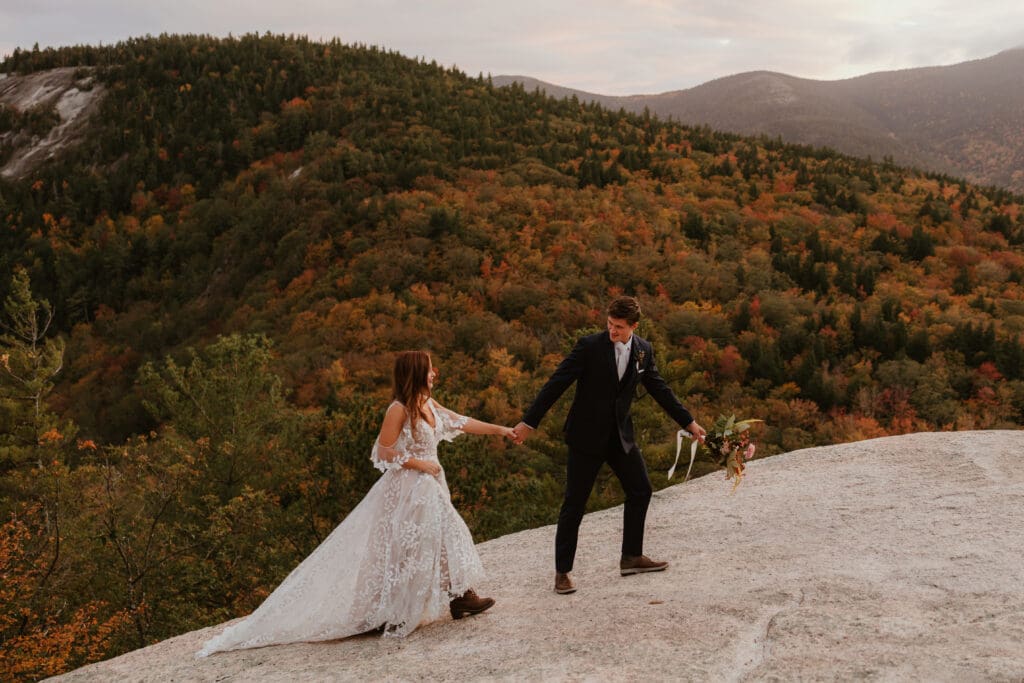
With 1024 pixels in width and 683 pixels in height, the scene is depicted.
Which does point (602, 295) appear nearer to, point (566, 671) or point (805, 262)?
point (805, 262)

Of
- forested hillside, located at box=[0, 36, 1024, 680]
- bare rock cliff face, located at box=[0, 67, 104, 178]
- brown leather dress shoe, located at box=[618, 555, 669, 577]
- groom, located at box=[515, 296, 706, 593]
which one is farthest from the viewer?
bare rock cliff face, located at box=[0, 67, 104, 178]

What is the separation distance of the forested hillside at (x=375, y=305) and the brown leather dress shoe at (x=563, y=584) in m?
3.96

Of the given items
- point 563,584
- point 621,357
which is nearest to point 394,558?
point 563,584

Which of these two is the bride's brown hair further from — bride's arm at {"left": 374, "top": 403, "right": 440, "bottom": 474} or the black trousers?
the black trousers

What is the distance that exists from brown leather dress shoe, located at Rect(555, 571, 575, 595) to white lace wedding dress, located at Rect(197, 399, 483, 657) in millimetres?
787

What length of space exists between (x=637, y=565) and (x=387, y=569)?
2.12 m

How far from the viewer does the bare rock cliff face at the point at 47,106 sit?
83.0 meters

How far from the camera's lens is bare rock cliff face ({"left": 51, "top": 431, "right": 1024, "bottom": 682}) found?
4309mm

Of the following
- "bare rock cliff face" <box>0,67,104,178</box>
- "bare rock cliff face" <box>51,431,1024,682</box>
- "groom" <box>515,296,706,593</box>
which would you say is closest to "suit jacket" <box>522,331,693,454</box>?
"groom" <box>515,296,706,593</box>

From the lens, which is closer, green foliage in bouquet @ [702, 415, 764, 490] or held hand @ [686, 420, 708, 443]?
held hand @ [686, 420, 708, 443]

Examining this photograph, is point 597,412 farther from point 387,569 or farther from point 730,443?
point 387,569

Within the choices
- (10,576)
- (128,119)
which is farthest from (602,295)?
(128,119)

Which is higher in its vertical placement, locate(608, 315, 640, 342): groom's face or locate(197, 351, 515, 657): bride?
locate(608, 315, 640, 342): groom's face

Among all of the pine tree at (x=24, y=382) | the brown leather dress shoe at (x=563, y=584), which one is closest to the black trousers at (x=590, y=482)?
the brown leather dress shoe at (x=563, y=584)
